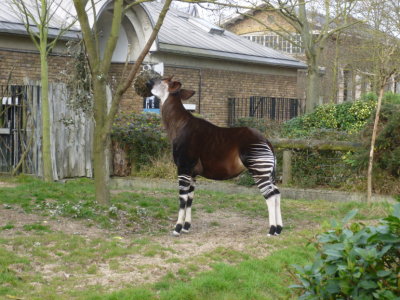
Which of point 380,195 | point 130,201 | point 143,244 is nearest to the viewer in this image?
point 143,244

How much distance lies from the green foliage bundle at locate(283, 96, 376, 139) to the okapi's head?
861 centimetres

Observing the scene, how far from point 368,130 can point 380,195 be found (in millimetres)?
1598

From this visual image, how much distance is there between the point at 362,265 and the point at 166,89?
22.0 feet

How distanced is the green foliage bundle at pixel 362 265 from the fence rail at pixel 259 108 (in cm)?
2084

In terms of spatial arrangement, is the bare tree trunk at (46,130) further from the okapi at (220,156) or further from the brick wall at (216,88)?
the brick wall at (216,88)

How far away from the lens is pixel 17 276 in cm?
690

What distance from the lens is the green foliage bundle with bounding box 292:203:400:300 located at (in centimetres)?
351

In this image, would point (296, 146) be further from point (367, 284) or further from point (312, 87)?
point (367, 284)

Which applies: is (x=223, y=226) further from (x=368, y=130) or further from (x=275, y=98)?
(x=275, y=98)

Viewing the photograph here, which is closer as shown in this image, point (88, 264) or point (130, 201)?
point (88, 264)

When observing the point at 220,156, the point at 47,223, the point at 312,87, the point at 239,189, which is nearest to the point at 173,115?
the point at 220,156

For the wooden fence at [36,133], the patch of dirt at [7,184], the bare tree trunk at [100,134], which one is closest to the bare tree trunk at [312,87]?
the wooden fence at [36,133]

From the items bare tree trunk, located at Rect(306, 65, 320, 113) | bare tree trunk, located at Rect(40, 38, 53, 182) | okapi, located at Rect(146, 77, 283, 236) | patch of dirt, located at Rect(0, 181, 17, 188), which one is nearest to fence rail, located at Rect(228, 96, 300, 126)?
bare tree trunk, located at Rect(306, 65, 320, 113)

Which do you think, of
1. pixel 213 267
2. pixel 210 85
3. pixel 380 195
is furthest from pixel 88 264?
pixel 210 85
